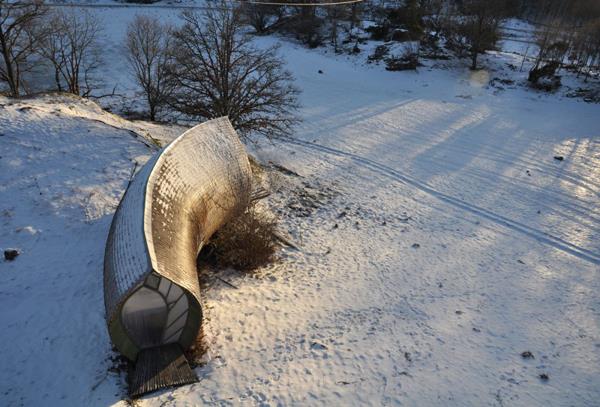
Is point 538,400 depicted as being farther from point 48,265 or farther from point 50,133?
point 50,133

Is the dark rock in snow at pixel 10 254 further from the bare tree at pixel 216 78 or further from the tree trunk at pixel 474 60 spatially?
the tree trunk at pixel 474 60

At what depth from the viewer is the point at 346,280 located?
43.5ft

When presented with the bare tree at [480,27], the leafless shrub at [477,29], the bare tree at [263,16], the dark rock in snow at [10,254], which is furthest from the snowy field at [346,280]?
the bare tree at [263,16]

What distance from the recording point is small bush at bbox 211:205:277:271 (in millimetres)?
12609

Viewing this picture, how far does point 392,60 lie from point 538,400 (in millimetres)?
37083

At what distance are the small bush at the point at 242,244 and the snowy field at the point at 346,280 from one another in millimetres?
494

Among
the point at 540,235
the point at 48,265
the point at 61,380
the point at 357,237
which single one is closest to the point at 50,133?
the point at 48,265

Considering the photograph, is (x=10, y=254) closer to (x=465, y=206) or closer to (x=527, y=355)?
(x=527, y=355)

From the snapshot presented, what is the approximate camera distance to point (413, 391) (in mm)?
9273

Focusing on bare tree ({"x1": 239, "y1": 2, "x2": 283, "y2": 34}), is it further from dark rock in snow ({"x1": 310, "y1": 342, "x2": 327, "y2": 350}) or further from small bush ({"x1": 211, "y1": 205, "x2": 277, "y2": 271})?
dark rock in snow ({"x1": 310, "y1": 342, "x2": 327, "y2": 350})

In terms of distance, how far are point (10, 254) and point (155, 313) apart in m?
4.88

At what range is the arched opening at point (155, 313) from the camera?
25.7ft

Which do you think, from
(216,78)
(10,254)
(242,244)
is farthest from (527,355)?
(216,78)

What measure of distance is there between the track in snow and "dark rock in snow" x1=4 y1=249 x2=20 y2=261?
16272mm
